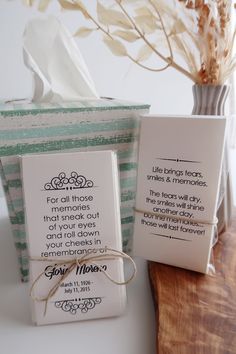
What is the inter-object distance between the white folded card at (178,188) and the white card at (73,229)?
0.27ft

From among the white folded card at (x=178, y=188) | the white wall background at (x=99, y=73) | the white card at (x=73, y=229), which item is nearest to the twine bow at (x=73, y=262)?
the white card at (x=73, y=229)

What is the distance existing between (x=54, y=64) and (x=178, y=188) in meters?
0.29

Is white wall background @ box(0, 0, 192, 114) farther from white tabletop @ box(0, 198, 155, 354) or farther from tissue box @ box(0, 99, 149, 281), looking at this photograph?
white tabletop @ box(0, 198, 155, 354)

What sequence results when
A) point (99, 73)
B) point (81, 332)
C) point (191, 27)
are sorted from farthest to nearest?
point (99, 73) < point (191, 27) < point (81, 332)

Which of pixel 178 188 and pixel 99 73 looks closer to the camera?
pixel 178 188

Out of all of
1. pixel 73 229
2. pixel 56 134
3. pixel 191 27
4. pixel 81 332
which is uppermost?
pixel 191 27

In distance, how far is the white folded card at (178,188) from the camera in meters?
0.47

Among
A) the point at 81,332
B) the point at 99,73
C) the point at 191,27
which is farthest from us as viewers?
the point at 99,73

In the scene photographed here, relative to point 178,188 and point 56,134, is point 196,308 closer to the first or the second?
point 178,188

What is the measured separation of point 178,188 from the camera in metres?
0.49

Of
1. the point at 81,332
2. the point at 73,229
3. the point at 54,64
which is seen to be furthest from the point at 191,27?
the point at 81,332

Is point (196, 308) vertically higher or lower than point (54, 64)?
lower

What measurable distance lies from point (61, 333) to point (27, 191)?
0.58 feet

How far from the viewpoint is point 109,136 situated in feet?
1.59
